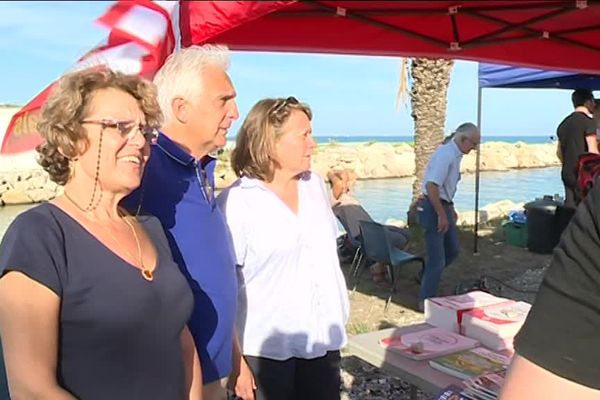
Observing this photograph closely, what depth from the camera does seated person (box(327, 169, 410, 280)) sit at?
667 cm

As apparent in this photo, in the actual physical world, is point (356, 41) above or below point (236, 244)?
above

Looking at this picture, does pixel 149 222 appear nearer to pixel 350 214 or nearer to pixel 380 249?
pixel 380 249

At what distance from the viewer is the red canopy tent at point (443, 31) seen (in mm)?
2510

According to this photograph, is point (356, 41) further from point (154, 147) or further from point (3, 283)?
point (3, 283)

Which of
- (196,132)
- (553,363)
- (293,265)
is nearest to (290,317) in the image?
(293,265)

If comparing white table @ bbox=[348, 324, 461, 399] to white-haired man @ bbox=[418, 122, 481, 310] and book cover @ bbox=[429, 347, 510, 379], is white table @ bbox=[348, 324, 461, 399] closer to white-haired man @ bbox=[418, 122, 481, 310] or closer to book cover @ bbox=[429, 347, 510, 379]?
book cover @ bbox=[429, 347, 510, 379]

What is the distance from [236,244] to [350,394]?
6.37 ft

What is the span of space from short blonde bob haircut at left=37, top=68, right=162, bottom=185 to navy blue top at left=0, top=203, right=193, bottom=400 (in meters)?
0.12

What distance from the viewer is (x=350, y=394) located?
12.7 feet

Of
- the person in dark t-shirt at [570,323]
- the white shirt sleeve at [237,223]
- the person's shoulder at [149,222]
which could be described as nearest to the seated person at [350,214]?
the white shirt sleeve at [237,223]

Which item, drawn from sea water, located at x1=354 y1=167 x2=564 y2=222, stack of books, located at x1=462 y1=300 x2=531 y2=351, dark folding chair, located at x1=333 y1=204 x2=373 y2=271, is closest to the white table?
stack of books, located at x1=462 y1=300 x2=531 y2=351

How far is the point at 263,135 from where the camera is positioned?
244 centimetres

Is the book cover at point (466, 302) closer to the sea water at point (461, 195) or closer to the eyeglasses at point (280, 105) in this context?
the eyeglasses at point (280, 105)

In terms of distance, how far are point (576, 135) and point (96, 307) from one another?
20.0ft
